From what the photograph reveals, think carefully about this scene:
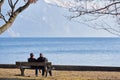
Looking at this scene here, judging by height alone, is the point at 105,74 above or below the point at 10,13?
below

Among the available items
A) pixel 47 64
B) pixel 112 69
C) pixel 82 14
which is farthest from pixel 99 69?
pixel 82 14

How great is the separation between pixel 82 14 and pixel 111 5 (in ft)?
3.09

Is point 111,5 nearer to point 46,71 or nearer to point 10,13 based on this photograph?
point 10,13

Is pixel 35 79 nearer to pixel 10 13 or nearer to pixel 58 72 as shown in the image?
pixel 10 13

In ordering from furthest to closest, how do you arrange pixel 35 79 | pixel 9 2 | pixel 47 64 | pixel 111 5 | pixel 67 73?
pixel 67 73
pixel 47 64
pixel 9 2
pixel 35 79
pixel 111 5

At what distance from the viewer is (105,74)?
26.9 meters

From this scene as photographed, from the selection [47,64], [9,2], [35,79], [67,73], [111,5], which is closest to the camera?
[111,5]

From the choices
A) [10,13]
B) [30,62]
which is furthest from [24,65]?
[10,13]

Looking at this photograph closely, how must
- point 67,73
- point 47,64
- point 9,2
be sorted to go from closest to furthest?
point 9,2 → point 47,64 → point 67,73

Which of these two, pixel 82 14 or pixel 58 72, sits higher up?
pixel 82 14

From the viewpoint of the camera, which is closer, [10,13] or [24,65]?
[10,13]

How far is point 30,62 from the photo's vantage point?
23.0m

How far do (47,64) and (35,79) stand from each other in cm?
344

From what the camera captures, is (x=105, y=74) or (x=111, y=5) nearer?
(x=111, y=5)
